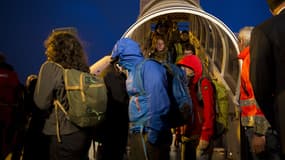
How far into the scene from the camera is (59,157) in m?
2.87

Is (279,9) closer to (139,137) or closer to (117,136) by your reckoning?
(139,137)

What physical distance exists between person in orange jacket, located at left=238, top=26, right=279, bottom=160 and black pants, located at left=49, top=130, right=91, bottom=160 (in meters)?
1.17

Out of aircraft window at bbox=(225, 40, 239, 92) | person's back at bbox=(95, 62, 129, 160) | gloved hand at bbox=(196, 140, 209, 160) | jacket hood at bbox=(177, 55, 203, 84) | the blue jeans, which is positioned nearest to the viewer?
the blue jeans

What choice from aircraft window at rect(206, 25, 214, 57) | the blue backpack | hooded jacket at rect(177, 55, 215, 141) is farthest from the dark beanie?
aircraft window at rect(206, 25, 214, 57)

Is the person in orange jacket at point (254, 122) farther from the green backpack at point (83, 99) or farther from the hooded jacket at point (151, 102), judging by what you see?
the green backpack at point (83, 99)

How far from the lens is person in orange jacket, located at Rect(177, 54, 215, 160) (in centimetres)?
396

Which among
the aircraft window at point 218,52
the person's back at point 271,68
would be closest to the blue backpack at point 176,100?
the person's back at point 271,68

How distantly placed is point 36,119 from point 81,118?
1.29ft

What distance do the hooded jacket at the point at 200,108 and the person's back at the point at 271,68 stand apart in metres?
2.09

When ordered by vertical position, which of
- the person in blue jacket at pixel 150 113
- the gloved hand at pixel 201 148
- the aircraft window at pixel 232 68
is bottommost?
the gloved hand at pixel 201 148

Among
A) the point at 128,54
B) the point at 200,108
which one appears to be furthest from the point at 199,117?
the point at 128,54

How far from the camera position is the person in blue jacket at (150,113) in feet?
8.96

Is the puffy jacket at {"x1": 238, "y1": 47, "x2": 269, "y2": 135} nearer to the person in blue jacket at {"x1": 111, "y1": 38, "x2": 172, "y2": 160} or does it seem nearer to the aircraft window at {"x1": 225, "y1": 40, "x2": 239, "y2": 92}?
the person in blue jacket at {"x1": 111, "y1": 38, "x2": 172, "y2": 160}

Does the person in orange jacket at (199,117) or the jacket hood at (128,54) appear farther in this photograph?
the person in orange jacket at (199,117)
